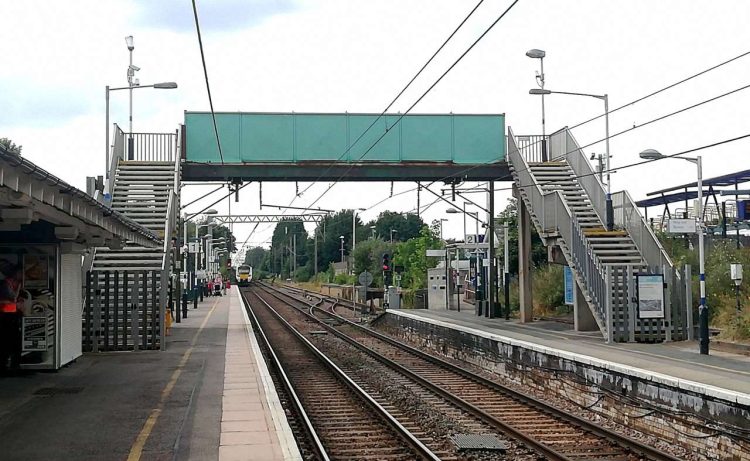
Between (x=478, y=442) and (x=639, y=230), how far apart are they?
13661 millimetres

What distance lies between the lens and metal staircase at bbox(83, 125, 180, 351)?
21.0 m

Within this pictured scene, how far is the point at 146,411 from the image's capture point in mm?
12406

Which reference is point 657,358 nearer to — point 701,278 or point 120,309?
point 701,278

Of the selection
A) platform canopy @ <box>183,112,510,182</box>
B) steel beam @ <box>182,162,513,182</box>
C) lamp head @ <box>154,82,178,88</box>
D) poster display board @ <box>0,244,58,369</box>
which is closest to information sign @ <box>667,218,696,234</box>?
steel beam @ <box>182,162,513,182</box>

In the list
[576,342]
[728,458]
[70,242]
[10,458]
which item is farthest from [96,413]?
[576,342]

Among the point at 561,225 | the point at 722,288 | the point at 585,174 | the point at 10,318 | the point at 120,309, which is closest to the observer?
the point at 10,318

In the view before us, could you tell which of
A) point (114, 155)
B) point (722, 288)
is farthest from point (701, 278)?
point (114, 155)

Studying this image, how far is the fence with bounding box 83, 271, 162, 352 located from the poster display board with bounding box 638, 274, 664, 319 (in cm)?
1215

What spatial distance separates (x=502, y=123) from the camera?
30547 mm

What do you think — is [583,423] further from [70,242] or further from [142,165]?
[142,165]

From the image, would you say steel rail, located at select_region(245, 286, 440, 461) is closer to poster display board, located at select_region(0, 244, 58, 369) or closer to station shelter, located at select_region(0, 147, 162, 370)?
station shelter, located at select_region(0, 147, 162, 370)

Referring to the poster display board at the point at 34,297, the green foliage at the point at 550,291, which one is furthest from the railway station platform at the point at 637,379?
→ the poster display board at the point at 34,297

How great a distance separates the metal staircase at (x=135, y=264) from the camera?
2098 centimetres

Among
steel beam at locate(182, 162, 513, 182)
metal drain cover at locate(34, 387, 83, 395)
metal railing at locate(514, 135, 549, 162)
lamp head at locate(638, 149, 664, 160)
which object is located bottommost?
metal drain cover at locate(34, 387, 83, 395)
